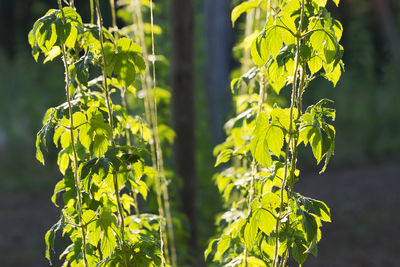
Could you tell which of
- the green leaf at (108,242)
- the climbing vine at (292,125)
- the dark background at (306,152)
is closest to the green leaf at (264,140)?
the climbing vine at (292,125)

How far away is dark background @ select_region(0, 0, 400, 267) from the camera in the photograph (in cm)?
470

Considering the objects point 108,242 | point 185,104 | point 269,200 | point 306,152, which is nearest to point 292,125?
point 269,200

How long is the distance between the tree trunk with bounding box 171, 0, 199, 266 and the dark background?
75 millimetres

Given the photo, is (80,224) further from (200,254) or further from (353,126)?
(353,126)

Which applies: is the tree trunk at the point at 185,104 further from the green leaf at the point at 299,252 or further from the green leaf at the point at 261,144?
the green leaf at the point at 261,144

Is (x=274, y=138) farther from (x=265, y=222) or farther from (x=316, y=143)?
(x=265, y=222)

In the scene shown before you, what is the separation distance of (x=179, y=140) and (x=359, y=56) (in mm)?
5307

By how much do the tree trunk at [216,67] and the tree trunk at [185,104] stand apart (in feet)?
7.01

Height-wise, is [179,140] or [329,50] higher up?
[329,50]

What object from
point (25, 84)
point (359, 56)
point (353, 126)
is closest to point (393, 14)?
point (359, 56)

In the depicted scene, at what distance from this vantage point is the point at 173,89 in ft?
11.8

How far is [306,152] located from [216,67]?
6.78ft

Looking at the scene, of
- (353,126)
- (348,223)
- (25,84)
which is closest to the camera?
(348,223)

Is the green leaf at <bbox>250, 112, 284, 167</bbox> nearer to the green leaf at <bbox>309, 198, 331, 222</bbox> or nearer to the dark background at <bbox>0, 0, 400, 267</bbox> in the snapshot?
the green leaf at <bbox>309, 198, 331, 222</bbox>
